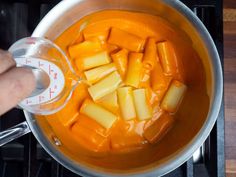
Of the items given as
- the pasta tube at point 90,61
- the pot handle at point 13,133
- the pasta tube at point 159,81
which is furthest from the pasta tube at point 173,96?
the pot handle at point 13,133

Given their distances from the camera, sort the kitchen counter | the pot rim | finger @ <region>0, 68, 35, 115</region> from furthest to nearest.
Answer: the kitchen counter → the pot rim → finger @ <region>0, 68, 35, 115</region>

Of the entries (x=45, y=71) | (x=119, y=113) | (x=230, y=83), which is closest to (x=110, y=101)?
(x=119, y=113)

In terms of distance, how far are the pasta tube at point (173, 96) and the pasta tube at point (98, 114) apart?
0.30 ft

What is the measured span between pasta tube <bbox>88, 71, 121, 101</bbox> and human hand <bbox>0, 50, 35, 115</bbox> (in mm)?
211

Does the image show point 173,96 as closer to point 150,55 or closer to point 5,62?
point 150,55

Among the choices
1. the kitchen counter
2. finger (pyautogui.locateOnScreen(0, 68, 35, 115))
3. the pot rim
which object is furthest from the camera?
the kitchen counter

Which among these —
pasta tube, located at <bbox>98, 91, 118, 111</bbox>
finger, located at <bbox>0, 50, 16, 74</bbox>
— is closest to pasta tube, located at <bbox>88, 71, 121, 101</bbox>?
pasta tube, located at <bbox>98, 91, 118, 111</bbox>

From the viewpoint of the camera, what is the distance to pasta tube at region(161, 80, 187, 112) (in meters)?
0.74

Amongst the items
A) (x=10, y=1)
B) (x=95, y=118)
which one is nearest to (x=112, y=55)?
(x=95, y=118)

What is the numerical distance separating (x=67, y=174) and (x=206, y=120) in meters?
0.27

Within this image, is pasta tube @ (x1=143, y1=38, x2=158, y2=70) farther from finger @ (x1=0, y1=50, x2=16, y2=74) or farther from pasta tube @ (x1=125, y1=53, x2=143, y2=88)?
finger @ (x1=0, y1=50, x2=16, y2=74)

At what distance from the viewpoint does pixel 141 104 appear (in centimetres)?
73

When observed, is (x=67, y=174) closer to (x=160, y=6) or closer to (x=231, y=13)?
(x=160, y=6)

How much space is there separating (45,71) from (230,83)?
0.38 metres
